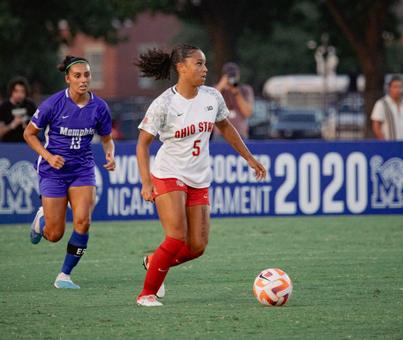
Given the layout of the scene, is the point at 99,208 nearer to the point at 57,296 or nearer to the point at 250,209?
the point at 250,209

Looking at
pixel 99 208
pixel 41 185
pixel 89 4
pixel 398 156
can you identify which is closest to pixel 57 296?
pixel 41 185

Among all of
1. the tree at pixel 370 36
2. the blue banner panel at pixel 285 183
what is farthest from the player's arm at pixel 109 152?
the tree at pixel 370 36

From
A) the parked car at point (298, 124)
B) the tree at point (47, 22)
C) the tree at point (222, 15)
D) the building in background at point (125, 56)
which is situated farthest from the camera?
the building in background at point (125, 56)

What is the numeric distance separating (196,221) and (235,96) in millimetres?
9148

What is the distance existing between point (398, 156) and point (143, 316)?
33.3 ft

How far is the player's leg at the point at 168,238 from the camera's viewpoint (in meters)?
9.51

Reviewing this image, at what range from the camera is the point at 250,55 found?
70.8 metres

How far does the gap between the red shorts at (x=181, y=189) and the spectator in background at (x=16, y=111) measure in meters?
7.71

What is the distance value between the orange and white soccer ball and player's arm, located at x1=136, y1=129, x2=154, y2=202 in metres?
1.12

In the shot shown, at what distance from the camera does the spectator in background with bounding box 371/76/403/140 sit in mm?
18344

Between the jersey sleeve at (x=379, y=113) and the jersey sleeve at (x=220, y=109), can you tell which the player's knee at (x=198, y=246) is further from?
the jersey sleeve at (x=379, y=113)

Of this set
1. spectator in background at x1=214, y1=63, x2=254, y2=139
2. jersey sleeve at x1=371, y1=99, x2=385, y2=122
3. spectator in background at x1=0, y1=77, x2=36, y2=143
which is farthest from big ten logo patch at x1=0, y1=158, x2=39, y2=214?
jersey sleeve at x1=371, y1=99, x2=385, y2=122

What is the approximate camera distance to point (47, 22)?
3806 cm

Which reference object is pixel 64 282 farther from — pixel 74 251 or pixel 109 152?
pixel 109 152
